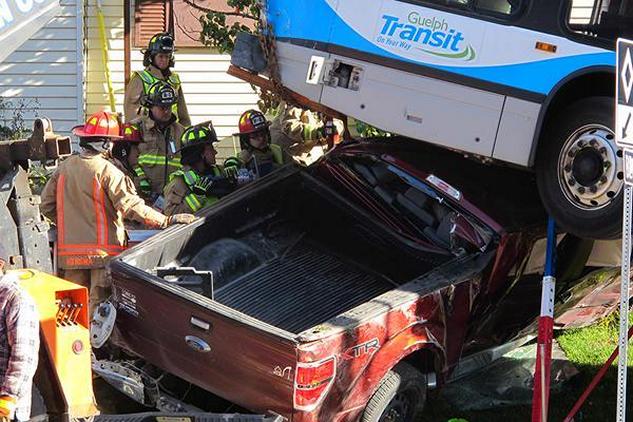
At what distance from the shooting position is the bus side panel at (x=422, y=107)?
7.05 m

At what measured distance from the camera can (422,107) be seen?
7316mm

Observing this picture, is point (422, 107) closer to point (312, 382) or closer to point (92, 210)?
point (312, 382)

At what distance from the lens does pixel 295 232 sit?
8.11 meters

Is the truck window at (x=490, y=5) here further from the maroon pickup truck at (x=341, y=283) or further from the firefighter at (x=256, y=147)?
the firefighter at (x=256, y=147)

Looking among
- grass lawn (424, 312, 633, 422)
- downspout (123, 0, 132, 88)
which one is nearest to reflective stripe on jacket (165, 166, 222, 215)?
grass lawn (424, 312, 633, 422)

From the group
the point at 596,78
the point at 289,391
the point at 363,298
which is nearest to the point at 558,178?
the point at 596,78

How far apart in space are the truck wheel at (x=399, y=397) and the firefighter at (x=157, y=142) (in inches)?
157

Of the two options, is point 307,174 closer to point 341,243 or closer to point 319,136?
point 341,243

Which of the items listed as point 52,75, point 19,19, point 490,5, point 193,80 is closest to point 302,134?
point 490,5

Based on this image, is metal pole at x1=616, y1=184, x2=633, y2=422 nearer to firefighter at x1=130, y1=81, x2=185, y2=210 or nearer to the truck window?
the truck window

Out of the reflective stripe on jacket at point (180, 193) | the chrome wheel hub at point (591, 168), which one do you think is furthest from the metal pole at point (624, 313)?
the reflective stripe on jacket at point (180, 193)

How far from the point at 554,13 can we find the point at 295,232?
2619 millimetres

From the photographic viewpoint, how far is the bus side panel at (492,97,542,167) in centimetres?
682

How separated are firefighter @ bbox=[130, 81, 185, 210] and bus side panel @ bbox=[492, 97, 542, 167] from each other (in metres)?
3.86
